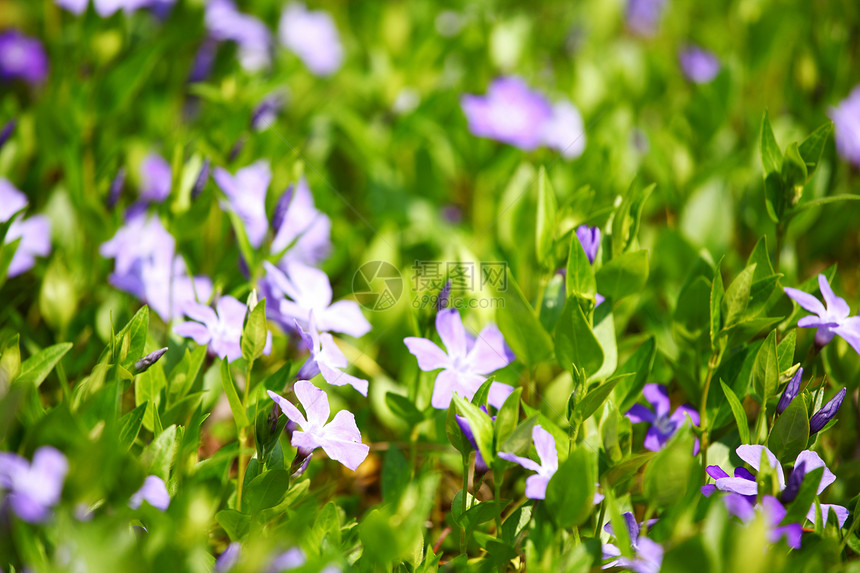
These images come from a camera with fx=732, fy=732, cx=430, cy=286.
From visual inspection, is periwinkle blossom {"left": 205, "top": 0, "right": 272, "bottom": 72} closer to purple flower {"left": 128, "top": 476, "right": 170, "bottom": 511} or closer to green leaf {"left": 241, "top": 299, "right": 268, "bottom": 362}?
green leaf {"left": 241, "top": 299, "right": 268, "bottom": 362}

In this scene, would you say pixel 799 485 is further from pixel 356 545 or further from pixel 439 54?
pixel 439 54

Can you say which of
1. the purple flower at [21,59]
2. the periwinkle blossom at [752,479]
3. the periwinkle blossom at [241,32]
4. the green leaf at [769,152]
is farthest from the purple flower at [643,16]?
the periwinkle blossom at [752,479]

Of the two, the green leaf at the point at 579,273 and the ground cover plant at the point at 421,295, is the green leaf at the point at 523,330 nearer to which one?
the ground cover plant at the point at 421,295

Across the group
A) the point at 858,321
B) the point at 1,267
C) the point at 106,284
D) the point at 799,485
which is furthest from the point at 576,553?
the point at 106,284

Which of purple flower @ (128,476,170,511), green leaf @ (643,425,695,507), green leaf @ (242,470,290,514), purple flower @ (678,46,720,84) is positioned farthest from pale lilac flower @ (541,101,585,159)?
purple flower @ (128,476,170,511)
